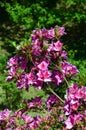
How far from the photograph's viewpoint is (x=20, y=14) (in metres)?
9.80

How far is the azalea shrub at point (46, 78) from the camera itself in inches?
149

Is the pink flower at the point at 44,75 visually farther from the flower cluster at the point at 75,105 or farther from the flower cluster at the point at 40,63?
the flower cluster at the point at 75,105

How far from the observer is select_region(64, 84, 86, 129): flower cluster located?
3.74 metres

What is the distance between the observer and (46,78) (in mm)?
3881

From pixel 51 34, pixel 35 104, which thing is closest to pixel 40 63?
pixel 51 34

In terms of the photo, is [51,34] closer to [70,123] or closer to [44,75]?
[44,75]

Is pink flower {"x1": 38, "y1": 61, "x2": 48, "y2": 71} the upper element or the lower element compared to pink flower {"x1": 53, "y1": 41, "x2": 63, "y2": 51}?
lower

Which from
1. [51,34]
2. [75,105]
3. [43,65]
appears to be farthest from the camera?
[51,34]

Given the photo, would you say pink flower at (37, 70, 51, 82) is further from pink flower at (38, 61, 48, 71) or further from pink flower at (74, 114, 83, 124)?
pink flower at (74, 114, 83, 124)

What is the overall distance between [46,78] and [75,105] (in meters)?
0.34

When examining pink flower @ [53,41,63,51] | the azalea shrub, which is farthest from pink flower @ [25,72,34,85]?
pink flower @ [53,41,63,51]

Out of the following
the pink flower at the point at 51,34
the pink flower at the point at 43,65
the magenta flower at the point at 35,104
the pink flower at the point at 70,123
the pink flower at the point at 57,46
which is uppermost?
the pink flower at the point at 51,34

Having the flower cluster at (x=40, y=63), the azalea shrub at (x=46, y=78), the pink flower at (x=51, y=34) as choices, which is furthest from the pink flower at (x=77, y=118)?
the pink flower at (x=51, y=34)

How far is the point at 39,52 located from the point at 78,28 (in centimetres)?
801
